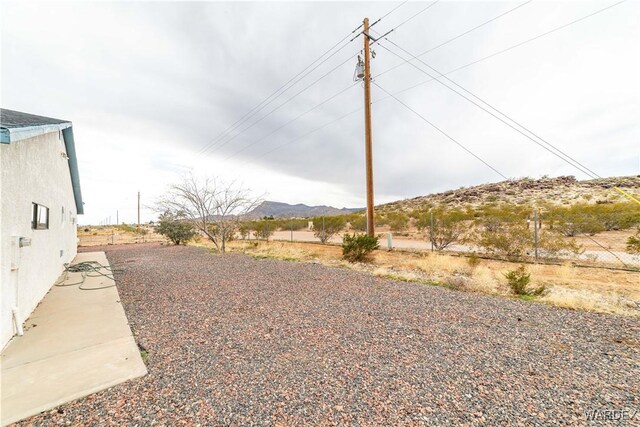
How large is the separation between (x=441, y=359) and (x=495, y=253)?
10743 mm

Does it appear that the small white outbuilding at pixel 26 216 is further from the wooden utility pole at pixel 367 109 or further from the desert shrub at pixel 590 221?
the desert shrub at pixel 590 221

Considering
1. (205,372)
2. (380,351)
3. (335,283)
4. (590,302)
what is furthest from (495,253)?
(205,372)

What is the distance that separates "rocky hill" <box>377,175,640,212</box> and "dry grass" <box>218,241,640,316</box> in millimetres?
23877

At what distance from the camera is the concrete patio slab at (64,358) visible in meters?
2.80

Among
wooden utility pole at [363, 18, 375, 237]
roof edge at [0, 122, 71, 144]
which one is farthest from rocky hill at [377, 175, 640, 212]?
roof edge at [0, 122, 71, 144]

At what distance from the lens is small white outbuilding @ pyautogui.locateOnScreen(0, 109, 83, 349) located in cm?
412

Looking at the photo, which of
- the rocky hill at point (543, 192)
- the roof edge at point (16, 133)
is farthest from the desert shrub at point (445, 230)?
the rocky hill at point (543, 192)

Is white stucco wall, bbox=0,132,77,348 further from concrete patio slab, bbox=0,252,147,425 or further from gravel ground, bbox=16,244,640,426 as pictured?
gravel ground, bbox=16,244,640,426

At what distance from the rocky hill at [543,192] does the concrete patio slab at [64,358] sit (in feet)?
116

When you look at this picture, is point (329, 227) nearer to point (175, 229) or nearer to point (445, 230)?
point (445, 230)

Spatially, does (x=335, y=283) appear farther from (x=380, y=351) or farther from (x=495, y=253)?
(x=495, y=253)

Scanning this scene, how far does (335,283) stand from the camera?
788 centimetres

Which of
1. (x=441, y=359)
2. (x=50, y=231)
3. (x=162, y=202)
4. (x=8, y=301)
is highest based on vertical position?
(x=162, y=202)

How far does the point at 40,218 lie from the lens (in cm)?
696
